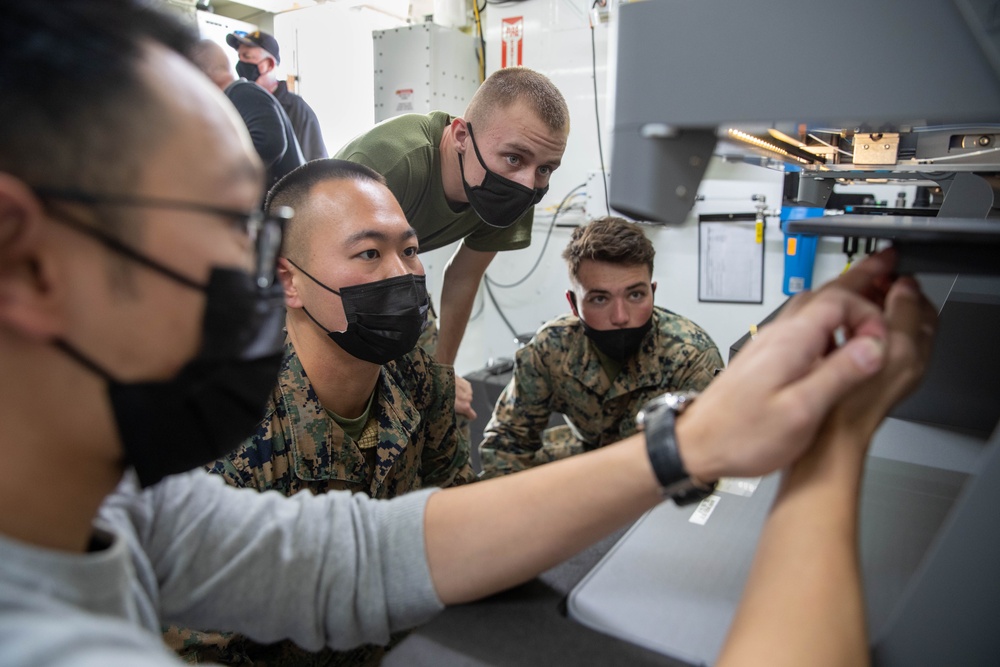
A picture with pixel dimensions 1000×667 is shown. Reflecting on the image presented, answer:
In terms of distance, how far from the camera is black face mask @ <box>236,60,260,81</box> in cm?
284

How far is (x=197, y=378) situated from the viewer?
55 cm

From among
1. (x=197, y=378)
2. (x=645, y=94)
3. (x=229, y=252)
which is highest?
(x=645, y=94)

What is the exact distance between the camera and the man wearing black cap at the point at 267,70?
2.84 meters

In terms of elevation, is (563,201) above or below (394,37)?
below

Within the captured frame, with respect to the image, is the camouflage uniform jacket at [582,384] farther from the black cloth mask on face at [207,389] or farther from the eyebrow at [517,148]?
the black cloth mask on face at [207,389]

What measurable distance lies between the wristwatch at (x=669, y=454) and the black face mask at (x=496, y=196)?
1.29 m

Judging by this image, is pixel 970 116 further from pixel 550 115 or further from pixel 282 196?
pixel 550 115

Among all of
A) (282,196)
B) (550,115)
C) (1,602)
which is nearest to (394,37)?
(550,115)

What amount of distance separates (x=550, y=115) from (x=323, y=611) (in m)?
1.45

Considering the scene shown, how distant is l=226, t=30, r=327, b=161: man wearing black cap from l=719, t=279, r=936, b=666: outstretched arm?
2808 mm

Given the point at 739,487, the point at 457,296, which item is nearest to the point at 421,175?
the point at 457,296

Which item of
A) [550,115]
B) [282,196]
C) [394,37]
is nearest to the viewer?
[282,196]

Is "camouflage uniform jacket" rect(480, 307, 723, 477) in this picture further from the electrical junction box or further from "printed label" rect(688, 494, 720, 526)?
the electrical junction box

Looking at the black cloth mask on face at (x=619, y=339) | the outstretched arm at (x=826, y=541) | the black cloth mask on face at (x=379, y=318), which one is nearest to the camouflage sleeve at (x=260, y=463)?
the black cloth mask on face at (x=379, y=318)
